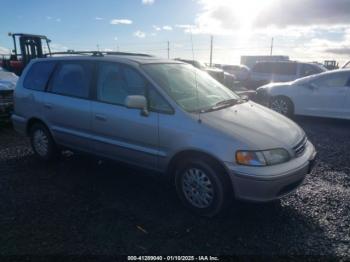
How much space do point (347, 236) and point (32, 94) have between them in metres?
4.86

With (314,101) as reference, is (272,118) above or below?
above

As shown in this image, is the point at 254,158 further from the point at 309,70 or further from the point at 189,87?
the point at 309,70

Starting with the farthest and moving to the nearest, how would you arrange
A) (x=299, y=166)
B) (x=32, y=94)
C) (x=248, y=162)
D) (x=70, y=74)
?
(x=32, y=94)
(x=70, y=74)
(x=299, y=166)
(x=248, y=162)

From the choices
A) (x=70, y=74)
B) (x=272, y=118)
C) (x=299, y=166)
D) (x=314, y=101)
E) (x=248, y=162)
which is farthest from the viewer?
(x=314, y=101)

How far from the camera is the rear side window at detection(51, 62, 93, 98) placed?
183 inches

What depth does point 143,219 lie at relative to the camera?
3.62 m

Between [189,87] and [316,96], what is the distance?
556cm

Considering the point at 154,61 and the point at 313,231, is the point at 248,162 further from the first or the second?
the point at 154,61

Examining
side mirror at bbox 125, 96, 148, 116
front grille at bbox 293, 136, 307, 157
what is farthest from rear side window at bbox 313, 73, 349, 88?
side mirror at bbox 125, 96, 148, 116

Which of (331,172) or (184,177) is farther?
(331,172)

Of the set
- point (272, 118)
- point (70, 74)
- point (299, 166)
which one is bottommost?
point (299, 166)

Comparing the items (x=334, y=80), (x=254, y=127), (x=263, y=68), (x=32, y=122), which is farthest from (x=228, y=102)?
(x=263, y=68)

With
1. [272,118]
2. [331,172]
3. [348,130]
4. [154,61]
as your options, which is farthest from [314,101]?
[154,61]

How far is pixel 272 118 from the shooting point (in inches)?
159
